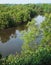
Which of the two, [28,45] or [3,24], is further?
[3,24]

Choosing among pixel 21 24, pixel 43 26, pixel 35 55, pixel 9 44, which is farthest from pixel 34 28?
pixel 21 24

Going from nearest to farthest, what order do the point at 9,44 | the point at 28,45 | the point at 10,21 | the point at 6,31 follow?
the point at 28,45 → the point at 9,44 → the point at 6,31 → the point at 10,21

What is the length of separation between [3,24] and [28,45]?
62.2 feet

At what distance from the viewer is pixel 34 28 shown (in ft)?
55.3

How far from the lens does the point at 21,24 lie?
41.5 m

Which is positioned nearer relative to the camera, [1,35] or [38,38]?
[38,38]

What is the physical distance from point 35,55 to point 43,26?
9.63ft

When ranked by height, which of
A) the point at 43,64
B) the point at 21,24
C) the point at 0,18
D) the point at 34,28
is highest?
the point at 34,28

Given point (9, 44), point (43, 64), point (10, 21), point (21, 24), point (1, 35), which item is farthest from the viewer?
point (21, 24)

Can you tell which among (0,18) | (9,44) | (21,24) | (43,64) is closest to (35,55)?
(43,64)

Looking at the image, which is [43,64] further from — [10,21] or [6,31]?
[10,21]

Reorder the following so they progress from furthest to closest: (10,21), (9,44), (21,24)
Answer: (21,24)
(10,21)
(9,44)

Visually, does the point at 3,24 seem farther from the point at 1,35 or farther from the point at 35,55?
the point at 35,55

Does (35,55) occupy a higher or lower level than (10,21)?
higher
